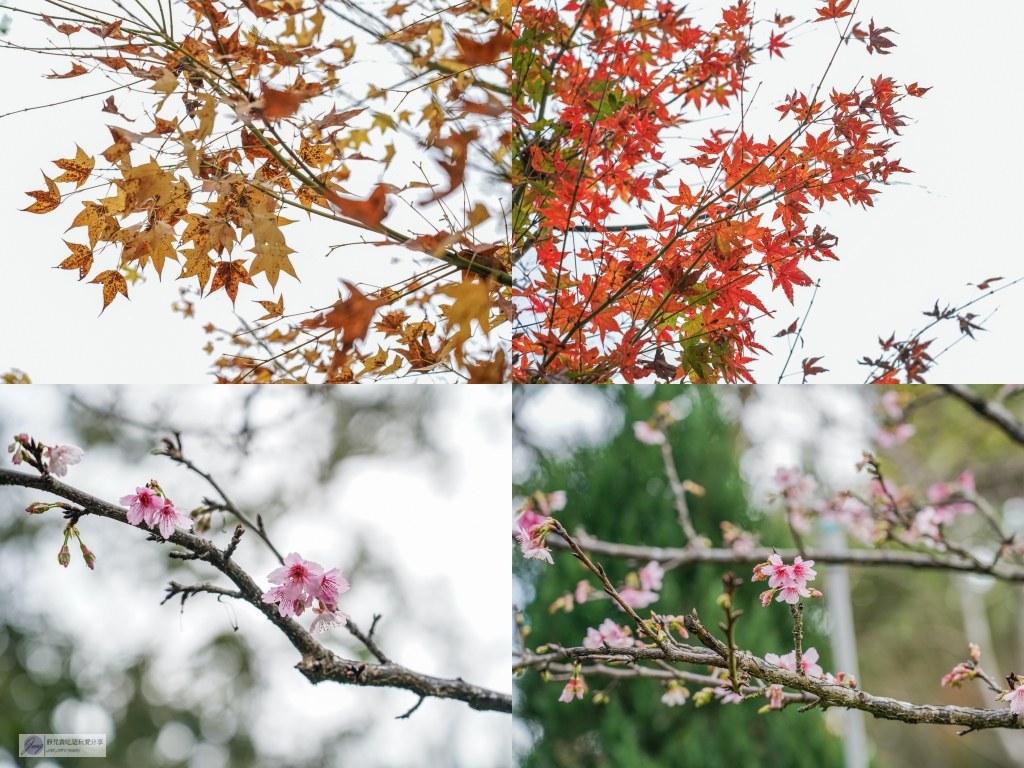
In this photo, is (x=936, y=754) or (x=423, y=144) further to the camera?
(x=936, y=754)

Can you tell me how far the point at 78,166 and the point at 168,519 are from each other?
73 centimetres

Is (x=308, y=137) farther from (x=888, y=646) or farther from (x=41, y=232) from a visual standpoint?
(x=888, y=646)

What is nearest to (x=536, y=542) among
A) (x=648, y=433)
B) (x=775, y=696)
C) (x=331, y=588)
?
(x=331, y=588)

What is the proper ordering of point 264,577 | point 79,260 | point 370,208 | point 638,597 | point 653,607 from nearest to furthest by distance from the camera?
1. point 370,208
2. point 79,260
3. point 638,597
4. point 264,577
5. point 653,607

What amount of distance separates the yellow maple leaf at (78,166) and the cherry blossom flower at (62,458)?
504 mm

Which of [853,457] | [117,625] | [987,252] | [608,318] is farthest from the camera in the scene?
[853,457]

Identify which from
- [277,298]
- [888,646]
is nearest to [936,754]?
[888,646]

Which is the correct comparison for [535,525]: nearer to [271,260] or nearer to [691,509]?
[271,260]

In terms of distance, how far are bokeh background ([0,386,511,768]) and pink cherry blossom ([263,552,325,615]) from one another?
1.60 feet

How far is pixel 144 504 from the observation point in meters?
1.00

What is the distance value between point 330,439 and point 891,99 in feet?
5.91

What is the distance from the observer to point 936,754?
4.91 metres

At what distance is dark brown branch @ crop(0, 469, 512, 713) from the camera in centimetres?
94

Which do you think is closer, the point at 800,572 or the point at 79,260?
the point at 800,572
